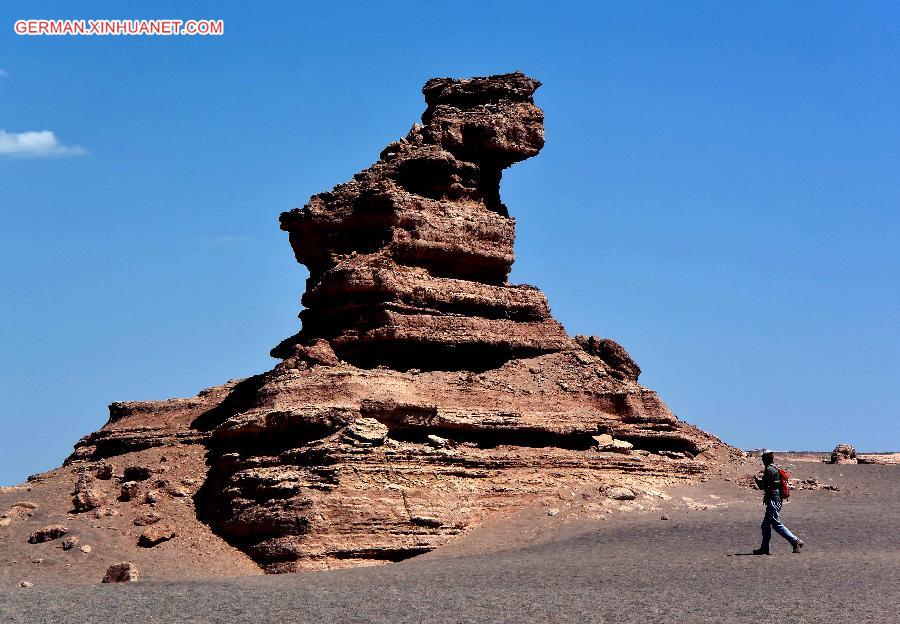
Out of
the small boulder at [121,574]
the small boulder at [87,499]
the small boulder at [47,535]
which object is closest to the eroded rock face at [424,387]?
the small boulder at [87,499]

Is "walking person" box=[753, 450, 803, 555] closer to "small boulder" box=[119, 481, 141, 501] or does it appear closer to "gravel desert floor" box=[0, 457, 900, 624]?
"gravel desert floor" box=[0, 457, 900, 624]

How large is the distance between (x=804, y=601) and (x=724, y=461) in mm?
17129

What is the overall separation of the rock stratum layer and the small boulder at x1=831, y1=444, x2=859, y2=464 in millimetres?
8564

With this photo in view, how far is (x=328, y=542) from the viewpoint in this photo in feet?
80.7

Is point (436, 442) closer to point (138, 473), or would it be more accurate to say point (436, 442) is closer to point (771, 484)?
point (138, 473)

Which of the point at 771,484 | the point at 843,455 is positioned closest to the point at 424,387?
the point at 771,484

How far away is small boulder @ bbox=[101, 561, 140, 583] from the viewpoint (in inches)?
921

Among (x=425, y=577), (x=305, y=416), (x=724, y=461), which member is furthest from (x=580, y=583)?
(x=724, y=461)

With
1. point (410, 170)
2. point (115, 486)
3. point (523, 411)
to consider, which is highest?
point (410, 170)

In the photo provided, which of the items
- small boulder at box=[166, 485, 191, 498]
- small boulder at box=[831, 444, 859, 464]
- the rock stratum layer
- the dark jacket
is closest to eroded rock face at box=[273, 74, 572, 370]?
the rock stratum layer

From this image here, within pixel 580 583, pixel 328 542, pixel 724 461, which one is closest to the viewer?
pixel 580 583

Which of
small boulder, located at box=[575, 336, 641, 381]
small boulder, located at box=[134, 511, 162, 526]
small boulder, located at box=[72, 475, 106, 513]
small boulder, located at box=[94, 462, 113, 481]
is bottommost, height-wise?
small boulder, located at box=[134, 511, 162, 526]

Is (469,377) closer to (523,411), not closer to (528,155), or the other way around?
(523,411)

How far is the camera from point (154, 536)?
1026 inches
